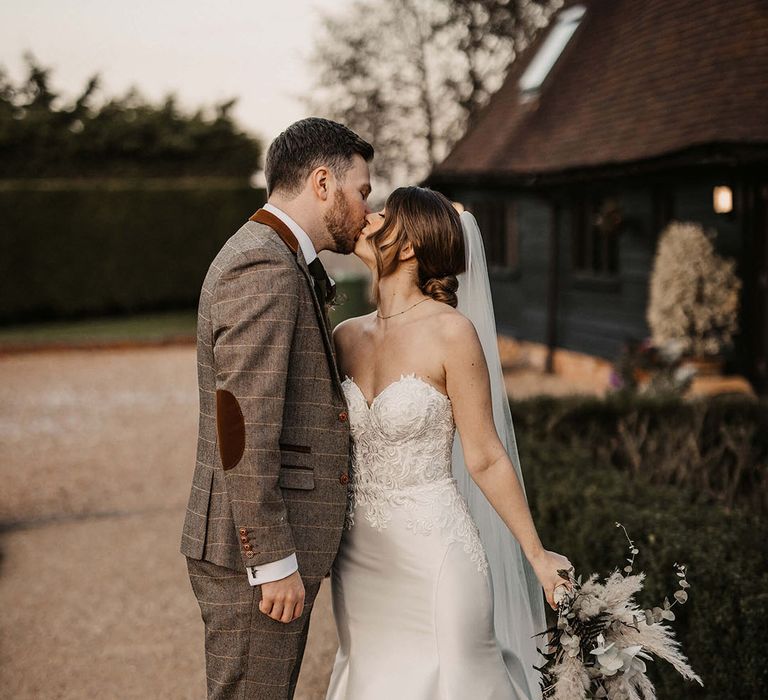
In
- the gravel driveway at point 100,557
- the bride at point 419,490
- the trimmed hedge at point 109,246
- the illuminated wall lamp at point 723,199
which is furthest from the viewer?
the trimmed hedge at point 109,246

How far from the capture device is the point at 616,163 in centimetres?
1027

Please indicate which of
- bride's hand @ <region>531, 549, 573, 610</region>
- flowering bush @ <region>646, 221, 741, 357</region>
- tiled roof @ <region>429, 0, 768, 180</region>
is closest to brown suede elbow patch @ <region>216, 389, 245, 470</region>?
bride's hand @ <region>531, 549, 573, 610</region>

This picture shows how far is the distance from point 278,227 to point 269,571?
35.6 inches

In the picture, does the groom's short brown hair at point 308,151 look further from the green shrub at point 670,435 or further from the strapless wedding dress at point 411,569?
the green shrub at point 670,435

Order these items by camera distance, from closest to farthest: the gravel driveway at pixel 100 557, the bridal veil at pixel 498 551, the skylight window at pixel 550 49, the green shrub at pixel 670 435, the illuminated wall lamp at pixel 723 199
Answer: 1. the bridal veil at pixel 498 551
2. the gravel driveway at pixel 100 557
3. the green shrub at pixel 670 435
4. the illuminated wall lamp at pixel 723 199
5. the skylight window at pixel 550 49

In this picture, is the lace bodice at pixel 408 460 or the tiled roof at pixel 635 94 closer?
the lace bodice at pixel 408 460

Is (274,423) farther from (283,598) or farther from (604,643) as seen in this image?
(604,643)

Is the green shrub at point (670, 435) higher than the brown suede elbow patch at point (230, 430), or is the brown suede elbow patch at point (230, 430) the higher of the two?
the brown suede elbow patch at point (230, 430)

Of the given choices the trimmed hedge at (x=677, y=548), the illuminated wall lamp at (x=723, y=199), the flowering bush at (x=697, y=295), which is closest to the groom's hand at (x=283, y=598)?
the trimmed hedge at (x=677, y=548)

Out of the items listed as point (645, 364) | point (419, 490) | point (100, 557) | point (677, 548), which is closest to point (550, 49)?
point (645, 364)

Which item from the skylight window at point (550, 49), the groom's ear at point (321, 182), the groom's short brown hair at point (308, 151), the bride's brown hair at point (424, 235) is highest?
the skylight window at point (550, 49)

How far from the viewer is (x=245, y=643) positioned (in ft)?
7.77

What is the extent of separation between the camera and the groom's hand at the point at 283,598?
2.26 metres

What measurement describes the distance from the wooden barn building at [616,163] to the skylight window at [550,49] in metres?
0.04
